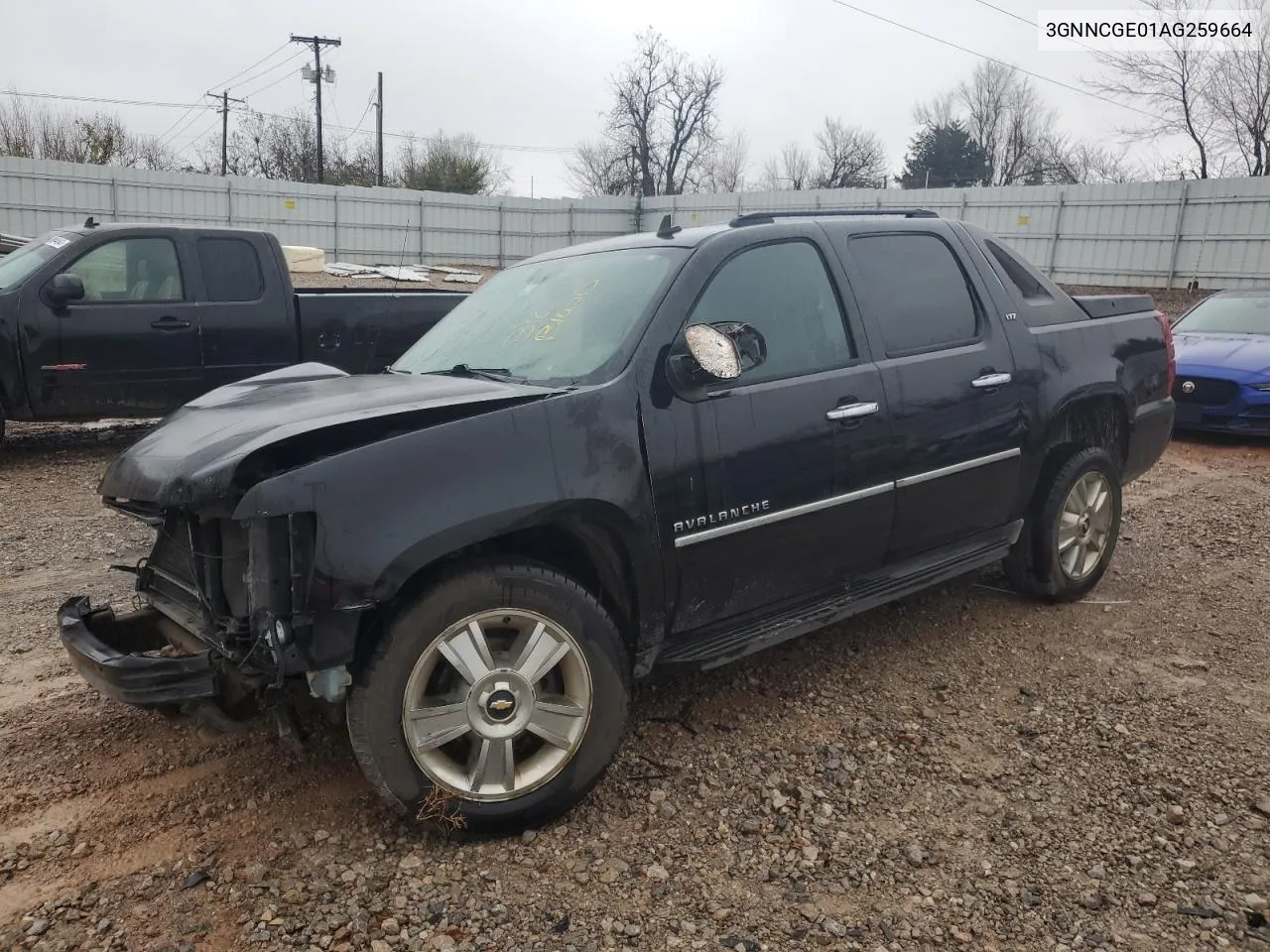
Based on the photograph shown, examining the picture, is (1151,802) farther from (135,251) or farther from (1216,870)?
(135,251)

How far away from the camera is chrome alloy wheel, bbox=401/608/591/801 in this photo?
2.64 metres

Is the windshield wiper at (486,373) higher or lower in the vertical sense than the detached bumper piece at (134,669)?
higher

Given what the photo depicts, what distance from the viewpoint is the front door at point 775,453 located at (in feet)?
10.2

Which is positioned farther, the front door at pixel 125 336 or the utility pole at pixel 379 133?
the utility pole at pixel 379 133

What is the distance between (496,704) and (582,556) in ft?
1.81

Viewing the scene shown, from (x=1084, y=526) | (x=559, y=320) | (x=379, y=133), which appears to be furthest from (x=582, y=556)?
(x=379, y=133)

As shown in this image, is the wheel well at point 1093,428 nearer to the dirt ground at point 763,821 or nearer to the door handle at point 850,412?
the dirt ground at point 763,821

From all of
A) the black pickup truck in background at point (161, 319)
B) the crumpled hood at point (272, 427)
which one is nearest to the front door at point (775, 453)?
the crumpled hood at point (272, 427)

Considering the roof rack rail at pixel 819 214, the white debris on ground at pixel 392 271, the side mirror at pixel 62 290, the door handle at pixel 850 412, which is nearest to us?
the door handle at pixel 850 412

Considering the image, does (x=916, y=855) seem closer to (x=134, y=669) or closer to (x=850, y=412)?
(x=850, y=412)

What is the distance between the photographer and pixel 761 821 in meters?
2.91

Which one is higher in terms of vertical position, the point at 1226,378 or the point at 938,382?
the point at 938,382

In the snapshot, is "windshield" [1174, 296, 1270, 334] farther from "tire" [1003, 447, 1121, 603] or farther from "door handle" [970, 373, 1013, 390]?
"door handle" [970, 373, 1013, 390]

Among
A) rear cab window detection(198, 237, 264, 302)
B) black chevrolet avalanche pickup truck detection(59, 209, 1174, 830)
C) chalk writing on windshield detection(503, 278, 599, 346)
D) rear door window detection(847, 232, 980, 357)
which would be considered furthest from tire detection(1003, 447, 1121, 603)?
rear cab window detection(198, 237, 264, 302)
